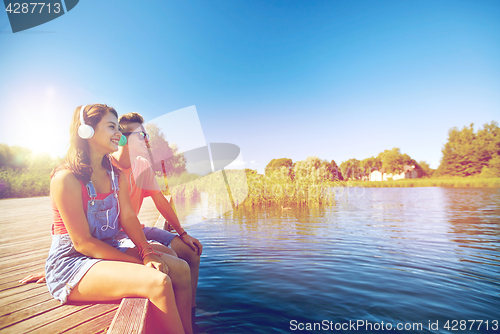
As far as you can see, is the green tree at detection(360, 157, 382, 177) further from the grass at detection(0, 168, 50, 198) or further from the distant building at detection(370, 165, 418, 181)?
the grass at detection(0, 168, 50, 198)

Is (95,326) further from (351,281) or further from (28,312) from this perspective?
(351,281)

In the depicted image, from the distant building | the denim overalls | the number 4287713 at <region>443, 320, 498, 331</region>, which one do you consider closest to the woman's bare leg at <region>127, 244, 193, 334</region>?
the denim overalls

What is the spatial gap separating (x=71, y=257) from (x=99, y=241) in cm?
21

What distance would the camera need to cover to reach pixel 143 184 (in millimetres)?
2812

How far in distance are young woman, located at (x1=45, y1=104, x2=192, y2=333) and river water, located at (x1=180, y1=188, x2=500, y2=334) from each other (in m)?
1.44

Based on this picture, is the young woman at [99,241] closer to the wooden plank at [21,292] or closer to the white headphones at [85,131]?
the white headphones at [85,131]

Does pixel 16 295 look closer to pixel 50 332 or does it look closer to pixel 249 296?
pixel 50 332

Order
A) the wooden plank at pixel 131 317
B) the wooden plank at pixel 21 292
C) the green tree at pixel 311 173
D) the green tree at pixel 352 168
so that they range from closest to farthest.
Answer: the wooden plank at pixel 131 317, the wooden plank at pixel 21 292, the green tree at pixel 311 173, the green tree at pixel 352 168

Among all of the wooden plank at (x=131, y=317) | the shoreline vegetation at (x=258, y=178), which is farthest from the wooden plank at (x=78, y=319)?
the shoreline vegetation at (x=258, y=178)

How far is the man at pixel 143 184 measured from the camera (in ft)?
8.47

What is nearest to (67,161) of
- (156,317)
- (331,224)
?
(156,317)

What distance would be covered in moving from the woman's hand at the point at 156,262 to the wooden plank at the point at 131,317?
203 mm

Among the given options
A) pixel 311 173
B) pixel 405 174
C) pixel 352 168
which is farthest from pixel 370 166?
pixel 311 173

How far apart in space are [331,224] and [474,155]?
5772 centimetres
